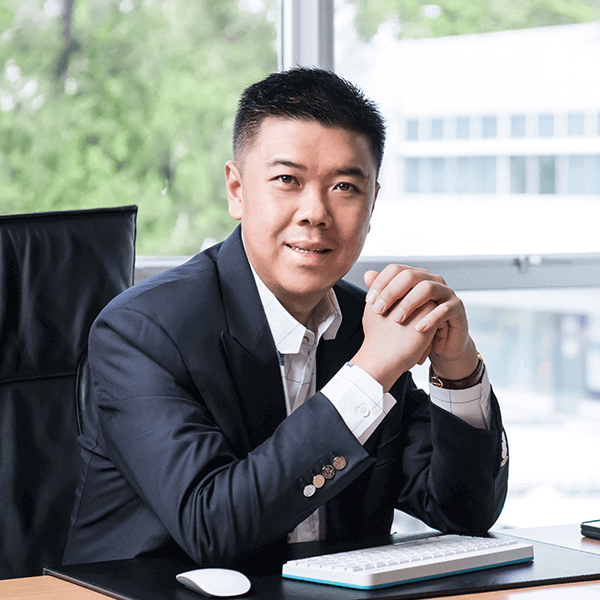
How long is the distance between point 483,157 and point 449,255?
32 centimetres

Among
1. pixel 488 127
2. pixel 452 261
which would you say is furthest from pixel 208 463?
pixel 488 127

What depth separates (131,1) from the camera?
82.3 inches

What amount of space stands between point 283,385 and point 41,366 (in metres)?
0.45

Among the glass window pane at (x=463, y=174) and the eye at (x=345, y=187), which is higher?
the glass window pane at (x=463, y=174)

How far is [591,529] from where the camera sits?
3.92 feet

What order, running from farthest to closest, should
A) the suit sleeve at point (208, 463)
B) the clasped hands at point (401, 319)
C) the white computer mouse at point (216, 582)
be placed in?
1. the clasped hands at point (401, 319)
2. the suit sleeve at point (208, 463)
3. the white computer mouse at point (216, 582)

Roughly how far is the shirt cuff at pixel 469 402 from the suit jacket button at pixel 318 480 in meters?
0.34

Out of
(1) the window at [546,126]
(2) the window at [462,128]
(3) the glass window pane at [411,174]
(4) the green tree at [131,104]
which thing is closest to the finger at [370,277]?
(4) the green tree at [131,104]

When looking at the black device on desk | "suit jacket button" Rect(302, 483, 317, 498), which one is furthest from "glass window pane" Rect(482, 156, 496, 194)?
"suit jacket button" Rect(302, 483, 317, 498)

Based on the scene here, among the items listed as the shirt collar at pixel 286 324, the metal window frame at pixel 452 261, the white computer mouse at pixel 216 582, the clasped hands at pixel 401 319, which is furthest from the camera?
the metal window frame at pixel 452 261

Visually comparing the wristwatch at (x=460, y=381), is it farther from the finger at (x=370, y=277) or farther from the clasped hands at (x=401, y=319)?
the finger at (x=370, y=277)

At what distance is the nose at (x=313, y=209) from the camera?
1.26 metres

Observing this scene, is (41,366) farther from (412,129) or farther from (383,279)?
(412,129)

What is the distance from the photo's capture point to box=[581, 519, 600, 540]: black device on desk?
119cm
